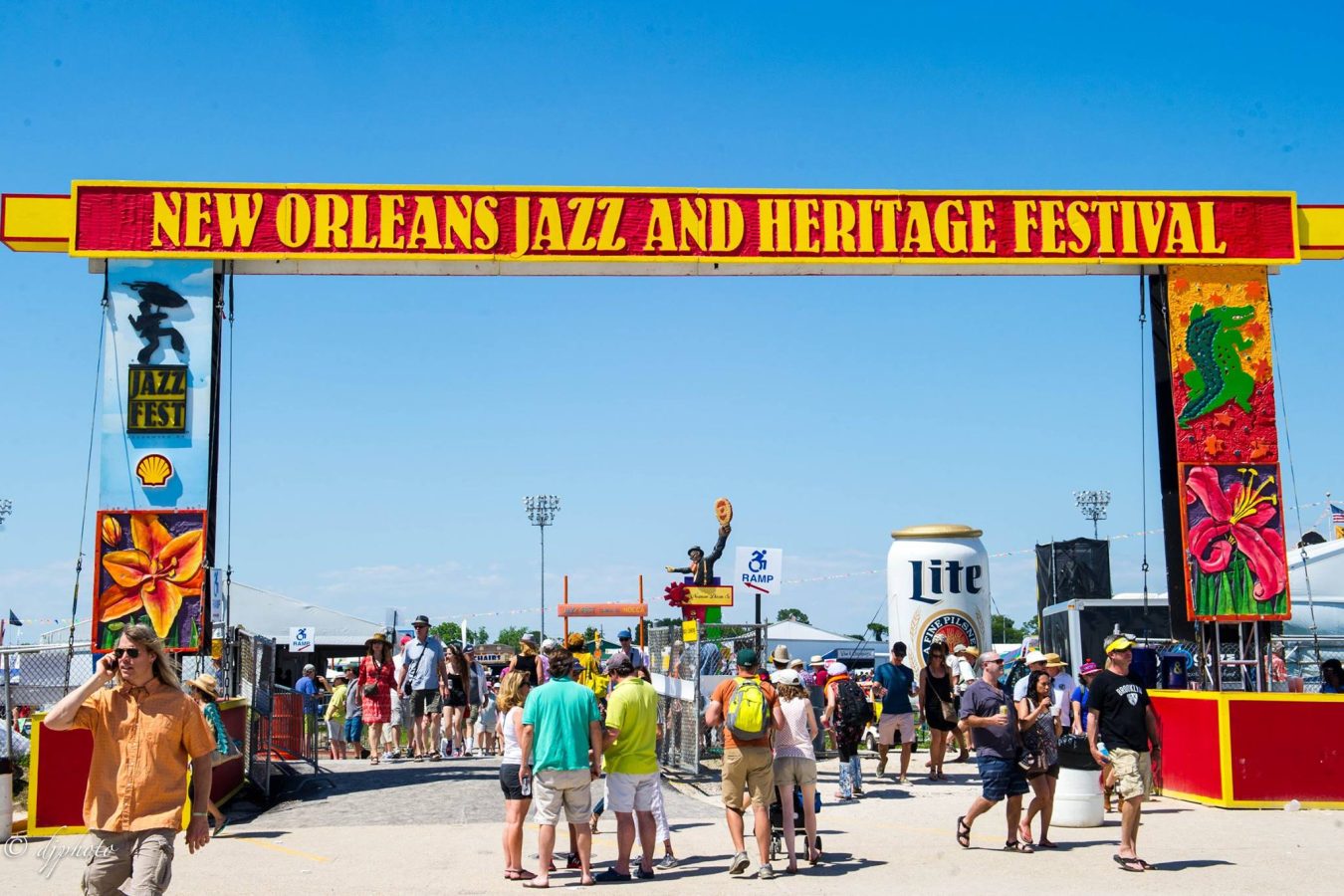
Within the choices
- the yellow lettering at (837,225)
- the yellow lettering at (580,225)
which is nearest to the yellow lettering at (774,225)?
the yellow lettering at (837,225)

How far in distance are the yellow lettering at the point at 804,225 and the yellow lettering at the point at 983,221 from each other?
177cm

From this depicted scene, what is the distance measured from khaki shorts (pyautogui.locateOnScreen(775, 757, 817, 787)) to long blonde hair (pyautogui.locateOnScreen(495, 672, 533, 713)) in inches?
75.1

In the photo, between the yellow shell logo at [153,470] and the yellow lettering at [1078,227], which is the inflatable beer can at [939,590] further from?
the yellow shell logo at [153,470]

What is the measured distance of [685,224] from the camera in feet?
51.6

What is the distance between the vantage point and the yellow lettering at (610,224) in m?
15.5

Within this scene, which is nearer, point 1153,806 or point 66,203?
point 1153,806

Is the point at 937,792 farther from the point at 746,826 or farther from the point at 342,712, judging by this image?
the point at 342,712

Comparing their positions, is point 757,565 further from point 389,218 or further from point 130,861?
point 130,861

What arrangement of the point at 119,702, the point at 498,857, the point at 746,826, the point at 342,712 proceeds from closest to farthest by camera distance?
the point at 119,702 → the point at 498,857 → the point at 746,826 → the point at 342,712

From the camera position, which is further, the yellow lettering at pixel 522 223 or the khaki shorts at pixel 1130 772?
the yellow lettering at pixel 522 223

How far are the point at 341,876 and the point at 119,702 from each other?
405 cm

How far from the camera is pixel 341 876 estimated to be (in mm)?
9992

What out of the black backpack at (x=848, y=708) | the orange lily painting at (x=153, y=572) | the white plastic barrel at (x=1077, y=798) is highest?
the orange lily painting at (x=153, y=572)

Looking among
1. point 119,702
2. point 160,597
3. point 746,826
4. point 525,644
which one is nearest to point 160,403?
point 160,597
